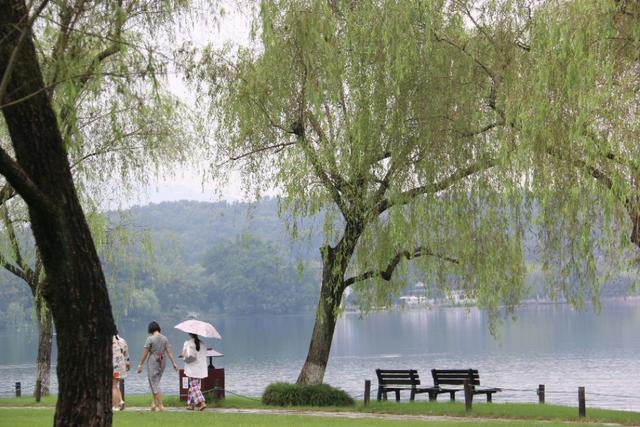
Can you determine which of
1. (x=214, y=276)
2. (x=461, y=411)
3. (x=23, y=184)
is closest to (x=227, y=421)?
(x=461, y=411)

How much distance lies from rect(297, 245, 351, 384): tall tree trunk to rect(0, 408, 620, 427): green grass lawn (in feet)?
11.6

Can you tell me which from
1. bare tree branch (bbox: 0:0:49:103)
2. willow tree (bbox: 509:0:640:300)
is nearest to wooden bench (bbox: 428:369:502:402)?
willow tree (bbox: 509:0:640:300)

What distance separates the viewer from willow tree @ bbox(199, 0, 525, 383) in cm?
1630

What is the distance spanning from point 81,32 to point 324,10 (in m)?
8.18

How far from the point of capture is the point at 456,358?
60750 mm

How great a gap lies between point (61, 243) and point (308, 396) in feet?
34.9

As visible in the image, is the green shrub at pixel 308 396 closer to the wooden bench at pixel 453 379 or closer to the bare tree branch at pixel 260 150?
the wooden bench at pixel 453 379

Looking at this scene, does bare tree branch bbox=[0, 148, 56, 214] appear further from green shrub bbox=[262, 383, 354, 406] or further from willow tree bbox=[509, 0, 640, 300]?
green shrub bbox=[262, 383, 354, 406]

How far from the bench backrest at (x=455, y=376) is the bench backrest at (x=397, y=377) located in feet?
1.46

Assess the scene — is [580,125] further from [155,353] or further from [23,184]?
[155,353]

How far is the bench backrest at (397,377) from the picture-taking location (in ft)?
71.5

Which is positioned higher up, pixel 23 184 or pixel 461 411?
pixel 23 184

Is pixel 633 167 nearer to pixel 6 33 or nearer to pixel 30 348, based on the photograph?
pixel 6 33

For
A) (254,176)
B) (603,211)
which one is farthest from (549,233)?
(254,176)
